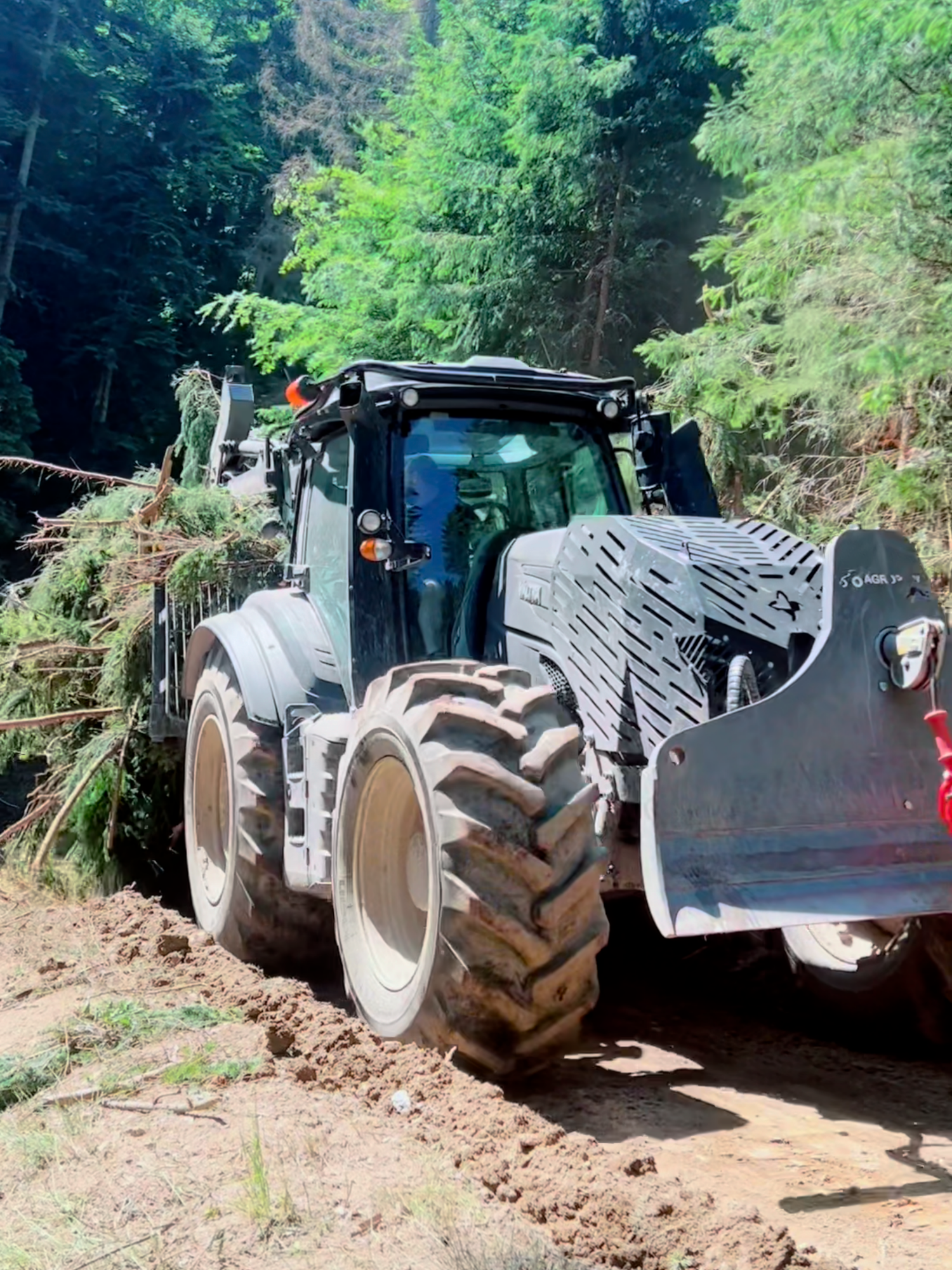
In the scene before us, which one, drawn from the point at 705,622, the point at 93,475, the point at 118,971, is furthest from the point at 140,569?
the point at 705,622

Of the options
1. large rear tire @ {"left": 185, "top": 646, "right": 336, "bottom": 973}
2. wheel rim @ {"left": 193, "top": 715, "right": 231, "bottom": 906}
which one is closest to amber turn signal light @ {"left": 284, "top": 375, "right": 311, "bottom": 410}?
large rear tire @ {"left": 185, "top": 646, "right": 336, "bottom": 973}

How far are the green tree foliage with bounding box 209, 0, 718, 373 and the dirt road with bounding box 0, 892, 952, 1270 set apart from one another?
34.6 feet

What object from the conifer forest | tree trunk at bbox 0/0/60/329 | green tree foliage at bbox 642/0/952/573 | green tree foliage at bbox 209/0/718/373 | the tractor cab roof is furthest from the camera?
tree trunk at bbox 0/0/60/329

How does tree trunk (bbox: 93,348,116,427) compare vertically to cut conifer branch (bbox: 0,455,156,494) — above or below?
above

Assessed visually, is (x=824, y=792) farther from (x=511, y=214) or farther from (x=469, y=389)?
(x=511, y=214)

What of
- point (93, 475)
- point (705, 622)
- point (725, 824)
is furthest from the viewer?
point (93, 475)

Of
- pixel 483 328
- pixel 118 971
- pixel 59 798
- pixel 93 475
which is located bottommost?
pixel 118 971

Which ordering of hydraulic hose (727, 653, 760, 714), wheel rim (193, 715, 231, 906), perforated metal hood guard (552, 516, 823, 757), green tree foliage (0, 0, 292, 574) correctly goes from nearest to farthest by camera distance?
1. hydraulic hose (727, 653, 760, 714)
2. perforated metal hood guard (552, 516, 823, 757)
3. wheel rim (193, 715, 231, 906)
4. green tree foliage (0, 0, 292, 574)

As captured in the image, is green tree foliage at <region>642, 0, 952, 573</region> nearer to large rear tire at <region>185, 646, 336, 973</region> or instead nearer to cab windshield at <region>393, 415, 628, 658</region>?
cab windshield at <region>393, 415, 628, 658</region>

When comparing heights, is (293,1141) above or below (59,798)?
below

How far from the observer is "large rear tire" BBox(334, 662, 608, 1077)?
3660 mm

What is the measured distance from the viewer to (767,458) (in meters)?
10.3

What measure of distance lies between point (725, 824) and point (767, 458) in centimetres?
711

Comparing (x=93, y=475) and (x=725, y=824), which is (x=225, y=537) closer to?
(x=93, y=475)
